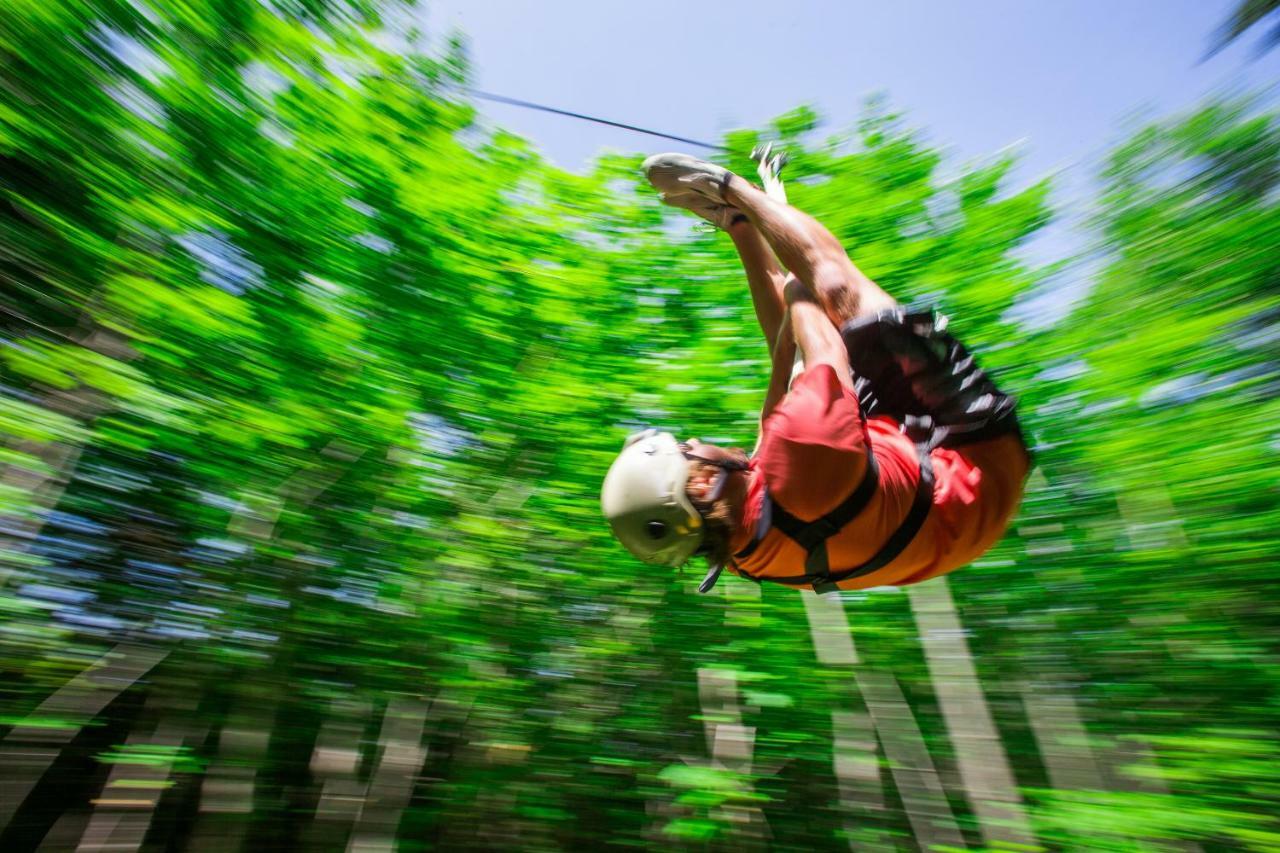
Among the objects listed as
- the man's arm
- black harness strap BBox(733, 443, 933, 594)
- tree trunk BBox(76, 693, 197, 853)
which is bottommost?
tree trunk BBox(76, 693, 197, 853)

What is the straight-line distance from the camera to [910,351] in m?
1.83

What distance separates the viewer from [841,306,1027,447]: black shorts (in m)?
1.79

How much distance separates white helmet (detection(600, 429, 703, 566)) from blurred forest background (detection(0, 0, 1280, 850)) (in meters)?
2.29

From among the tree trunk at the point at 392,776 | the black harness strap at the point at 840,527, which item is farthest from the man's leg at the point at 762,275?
the tree trunk at the point at 392,776

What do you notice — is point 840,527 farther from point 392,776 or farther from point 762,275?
point 392,776

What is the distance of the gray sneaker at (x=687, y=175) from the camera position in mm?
1996

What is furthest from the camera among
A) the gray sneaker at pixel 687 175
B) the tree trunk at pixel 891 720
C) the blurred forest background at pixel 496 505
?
the tree trunk at pixel 891 720

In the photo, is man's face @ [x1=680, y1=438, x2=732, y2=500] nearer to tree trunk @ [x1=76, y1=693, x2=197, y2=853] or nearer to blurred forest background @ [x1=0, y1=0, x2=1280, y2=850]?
blurred forest background @ [x1=0, y1=0, x2=1280, y2=850]

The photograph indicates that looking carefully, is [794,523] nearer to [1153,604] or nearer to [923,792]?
[923,792]

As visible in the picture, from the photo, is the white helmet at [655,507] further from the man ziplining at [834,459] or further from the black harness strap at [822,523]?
the black harness strap at [822,523]

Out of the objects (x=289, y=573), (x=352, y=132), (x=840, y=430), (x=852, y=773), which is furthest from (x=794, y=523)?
(x=352, y=132)

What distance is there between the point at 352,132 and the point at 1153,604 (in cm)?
514

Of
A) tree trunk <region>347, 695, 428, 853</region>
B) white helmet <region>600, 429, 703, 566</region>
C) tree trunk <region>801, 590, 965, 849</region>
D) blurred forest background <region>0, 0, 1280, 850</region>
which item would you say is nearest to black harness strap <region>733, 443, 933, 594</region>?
white helmet <region>600, 429, 703, 566</region>

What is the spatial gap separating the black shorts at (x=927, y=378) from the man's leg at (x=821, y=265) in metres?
0.04
